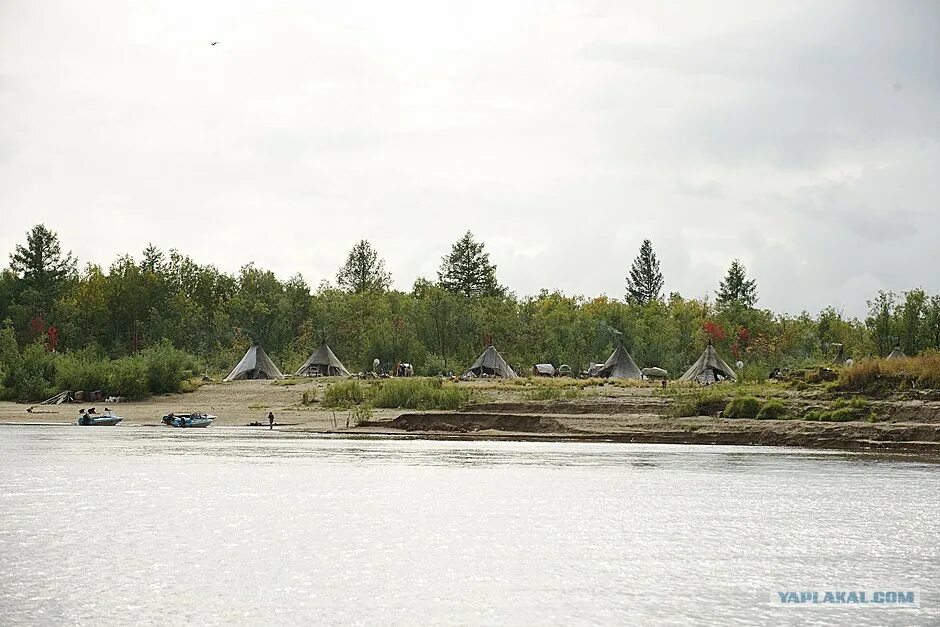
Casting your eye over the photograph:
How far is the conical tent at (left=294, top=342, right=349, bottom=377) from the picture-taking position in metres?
93.2

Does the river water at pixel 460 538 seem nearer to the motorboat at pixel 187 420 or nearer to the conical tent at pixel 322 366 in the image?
the motorboat at pixel 187 420

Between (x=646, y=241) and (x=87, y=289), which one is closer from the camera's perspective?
(x=87, y=289)

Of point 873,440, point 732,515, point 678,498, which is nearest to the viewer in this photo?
point 732,515

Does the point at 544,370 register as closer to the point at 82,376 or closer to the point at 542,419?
the point at 542,419

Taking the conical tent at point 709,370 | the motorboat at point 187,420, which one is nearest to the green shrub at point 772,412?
the conical tent at point 709,370

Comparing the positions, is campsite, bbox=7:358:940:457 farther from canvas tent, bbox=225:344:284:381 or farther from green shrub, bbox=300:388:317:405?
canvas tent, bbox=225:344:284:381

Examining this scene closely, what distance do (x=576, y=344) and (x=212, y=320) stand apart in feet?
125

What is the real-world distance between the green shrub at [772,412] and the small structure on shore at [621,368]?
32.7 metres

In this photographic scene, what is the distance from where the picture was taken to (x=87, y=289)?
381ft

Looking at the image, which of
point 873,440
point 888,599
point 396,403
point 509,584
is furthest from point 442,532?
point 396,403

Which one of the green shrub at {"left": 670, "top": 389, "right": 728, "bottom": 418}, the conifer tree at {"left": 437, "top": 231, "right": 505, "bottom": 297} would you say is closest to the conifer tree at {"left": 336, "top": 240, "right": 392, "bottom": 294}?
the conifer tree at {"left": 437, "top": 231, "right": 505, "bottom": 297}

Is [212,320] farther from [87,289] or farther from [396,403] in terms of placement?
[396,403]

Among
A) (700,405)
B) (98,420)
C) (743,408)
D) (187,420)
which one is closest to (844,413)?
(743,408)

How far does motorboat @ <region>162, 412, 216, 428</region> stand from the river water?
62.4 ft
